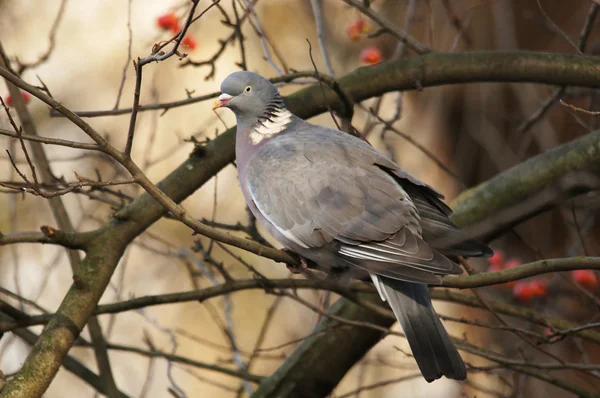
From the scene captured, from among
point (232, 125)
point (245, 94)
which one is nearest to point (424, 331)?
point (245, 94)

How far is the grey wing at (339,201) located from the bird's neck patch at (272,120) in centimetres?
17

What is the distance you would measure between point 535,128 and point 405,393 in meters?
2.71

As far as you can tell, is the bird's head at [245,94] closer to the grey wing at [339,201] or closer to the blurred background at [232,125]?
the grey wing at [339,201]

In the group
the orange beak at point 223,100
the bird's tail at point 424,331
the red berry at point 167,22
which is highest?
the red berry at point 167,22

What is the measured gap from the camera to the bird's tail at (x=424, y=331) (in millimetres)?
2691

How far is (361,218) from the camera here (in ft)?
10.1

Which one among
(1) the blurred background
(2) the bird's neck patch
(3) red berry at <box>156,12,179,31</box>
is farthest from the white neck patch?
(1) the blurred background

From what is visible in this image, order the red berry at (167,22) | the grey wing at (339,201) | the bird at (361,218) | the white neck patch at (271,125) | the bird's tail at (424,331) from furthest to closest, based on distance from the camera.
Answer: the red berry at (167,22) < the white neck patch at (271,125) < the grey wing at (339,201) < the bird at (361,218) < the bird's tail at (424,331)

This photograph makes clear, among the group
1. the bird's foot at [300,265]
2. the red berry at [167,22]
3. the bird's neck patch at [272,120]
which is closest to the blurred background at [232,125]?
the red berry at [167,22]

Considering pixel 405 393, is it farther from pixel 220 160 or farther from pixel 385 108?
pixel 220 160

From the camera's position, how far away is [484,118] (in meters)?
7.31

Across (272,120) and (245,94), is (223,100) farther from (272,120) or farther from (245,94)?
(272,120)

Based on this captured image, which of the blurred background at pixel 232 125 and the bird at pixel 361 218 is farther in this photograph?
the blurred background at pixel 232 125

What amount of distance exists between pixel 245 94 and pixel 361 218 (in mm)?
925
